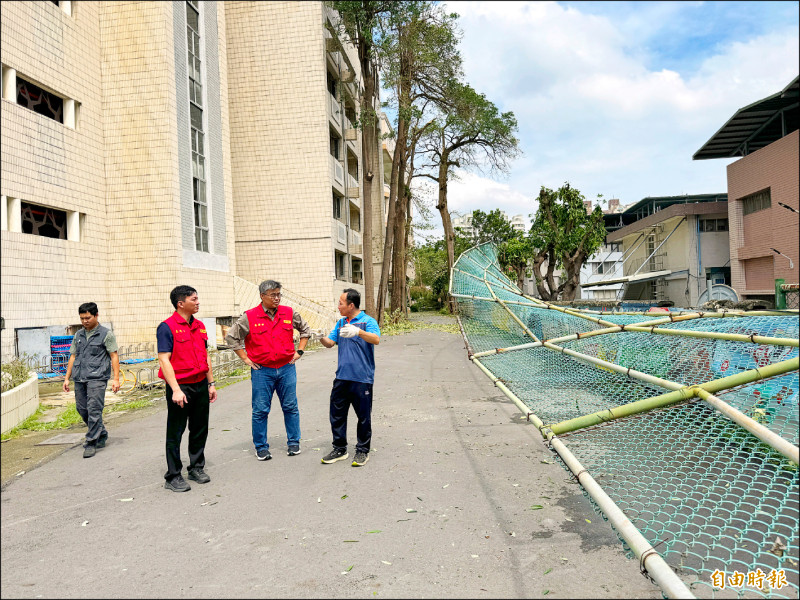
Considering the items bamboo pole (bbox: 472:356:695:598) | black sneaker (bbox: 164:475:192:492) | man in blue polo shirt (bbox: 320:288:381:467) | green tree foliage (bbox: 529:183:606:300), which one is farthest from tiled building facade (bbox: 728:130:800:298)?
black sneaker (bbox: 164:475:192:492)

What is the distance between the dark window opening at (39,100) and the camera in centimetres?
1188

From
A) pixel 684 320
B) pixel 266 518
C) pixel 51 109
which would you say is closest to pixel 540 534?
A: pixel 266 518

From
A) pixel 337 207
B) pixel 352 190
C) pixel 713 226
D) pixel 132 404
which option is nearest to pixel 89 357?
pixel 132 404

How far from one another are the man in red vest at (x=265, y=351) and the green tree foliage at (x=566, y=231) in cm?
2225

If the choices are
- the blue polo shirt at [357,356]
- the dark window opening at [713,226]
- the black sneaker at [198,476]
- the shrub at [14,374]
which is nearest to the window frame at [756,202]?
the dark window opening at [713,226]

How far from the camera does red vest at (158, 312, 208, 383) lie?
4.61m

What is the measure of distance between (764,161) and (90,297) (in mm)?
21727

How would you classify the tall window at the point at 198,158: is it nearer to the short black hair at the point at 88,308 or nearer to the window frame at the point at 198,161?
the window frame at the point at 198,161

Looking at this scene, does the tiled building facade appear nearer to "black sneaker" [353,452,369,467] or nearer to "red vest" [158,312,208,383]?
"black sneaker" [353,452,369,467]

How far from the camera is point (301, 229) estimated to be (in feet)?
70.0

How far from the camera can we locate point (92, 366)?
5934 millimetres

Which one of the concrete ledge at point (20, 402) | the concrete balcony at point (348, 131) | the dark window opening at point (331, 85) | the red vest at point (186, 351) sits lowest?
the concrete ledge at point (20, 402)

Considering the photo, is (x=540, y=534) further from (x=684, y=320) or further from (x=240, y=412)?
(x=240, y=412)

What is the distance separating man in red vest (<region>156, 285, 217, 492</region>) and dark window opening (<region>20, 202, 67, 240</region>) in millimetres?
9840
